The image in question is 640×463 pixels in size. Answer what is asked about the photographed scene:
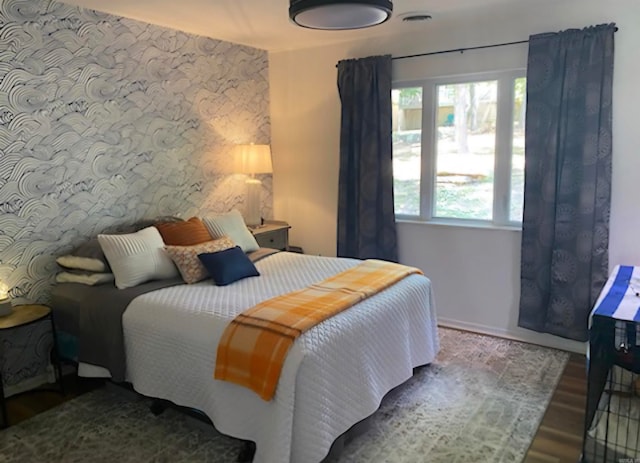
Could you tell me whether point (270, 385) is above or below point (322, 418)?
above

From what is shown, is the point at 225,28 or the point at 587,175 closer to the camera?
the point at 587,175

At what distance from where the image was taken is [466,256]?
410cm

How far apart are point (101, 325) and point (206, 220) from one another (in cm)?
115

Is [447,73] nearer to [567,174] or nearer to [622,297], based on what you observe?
[567,174]

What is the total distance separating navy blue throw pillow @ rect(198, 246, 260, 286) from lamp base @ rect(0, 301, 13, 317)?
1.13 m

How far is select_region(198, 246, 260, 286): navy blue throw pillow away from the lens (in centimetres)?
314

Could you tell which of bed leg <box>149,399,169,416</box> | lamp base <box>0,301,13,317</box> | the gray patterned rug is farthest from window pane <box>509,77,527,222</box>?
lamp base <box>0,301,13,317</box>

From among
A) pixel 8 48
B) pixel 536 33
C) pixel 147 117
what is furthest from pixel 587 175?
pixel 8 48

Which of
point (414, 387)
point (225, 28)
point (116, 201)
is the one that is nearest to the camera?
point (414, 387)

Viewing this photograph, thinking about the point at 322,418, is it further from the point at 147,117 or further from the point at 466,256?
the point at 147,117

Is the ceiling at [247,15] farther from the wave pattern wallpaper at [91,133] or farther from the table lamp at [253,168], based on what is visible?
the table lamp at [253,168]

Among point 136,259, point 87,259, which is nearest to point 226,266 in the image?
point 136,259

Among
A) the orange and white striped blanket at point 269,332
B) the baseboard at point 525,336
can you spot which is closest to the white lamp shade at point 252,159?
the orange and white striped blanket at point 269,332

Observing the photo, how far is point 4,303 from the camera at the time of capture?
2.96 metres
